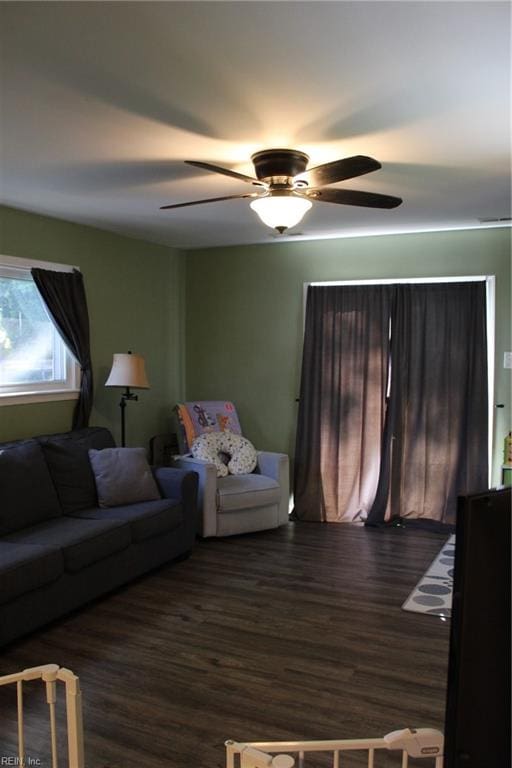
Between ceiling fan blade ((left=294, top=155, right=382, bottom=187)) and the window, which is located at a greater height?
ceiling fan blade ((left=294, top=155, right=382, bottom=187))

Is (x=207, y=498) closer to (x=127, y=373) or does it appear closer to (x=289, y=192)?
(x=127, y=373)

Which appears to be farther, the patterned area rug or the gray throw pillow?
the gray throw pillow

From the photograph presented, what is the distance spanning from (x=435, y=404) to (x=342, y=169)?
3.04m

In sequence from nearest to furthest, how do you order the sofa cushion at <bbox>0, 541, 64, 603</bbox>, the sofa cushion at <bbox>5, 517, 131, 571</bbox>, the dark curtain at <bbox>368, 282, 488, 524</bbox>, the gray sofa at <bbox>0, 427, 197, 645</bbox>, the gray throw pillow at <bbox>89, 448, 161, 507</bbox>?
1. the sofa cushion at <bbox>0, 541, 64, 603</bbox>
2. the gray sofa at <bbox>0, 427, 197, 645</bbox>
3. the sofa cushion at <bbox>5, 517, 131, 571</bbox>
4. the gray throw pillow at <bbox>89, 448, 161, 507</bbox>
5. the dark curtain at <bbox>368, 282, 488, 524</bbox>

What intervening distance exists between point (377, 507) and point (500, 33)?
4.15 meters

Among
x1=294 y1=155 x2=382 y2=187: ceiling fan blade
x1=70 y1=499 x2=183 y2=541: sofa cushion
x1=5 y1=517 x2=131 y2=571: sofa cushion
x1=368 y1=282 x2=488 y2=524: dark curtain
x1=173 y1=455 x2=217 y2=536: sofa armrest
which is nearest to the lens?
x1=294 y1=155 x2=382 y2=187: ceiling fan blade

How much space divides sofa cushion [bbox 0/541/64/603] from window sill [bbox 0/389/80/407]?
1.21m

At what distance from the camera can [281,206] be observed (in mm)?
2963

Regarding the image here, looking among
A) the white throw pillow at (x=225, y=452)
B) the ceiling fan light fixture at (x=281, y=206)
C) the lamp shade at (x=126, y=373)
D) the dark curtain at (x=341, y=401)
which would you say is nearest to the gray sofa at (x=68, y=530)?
the lamp shade at (x=126, y=373)

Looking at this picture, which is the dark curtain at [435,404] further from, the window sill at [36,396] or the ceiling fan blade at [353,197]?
the window sill at [36,396]

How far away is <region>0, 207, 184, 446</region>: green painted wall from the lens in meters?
4.50

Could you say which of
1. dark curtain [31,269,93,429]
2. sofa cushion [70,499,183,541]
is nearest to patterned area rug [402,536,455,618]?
sofa cushion [70,499,183,541]

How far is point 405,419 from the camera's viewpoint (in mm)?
5336

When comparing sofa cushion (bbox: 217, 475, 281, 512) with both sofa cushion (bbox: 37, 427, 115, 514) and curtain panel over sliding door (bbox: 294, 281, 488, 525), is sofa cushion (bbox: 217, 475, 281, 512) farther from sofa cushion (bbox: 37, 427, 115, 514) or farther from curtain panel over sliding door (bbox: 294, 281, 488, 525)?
sofa cushion (bbox: 37, 427, 115, 514)
